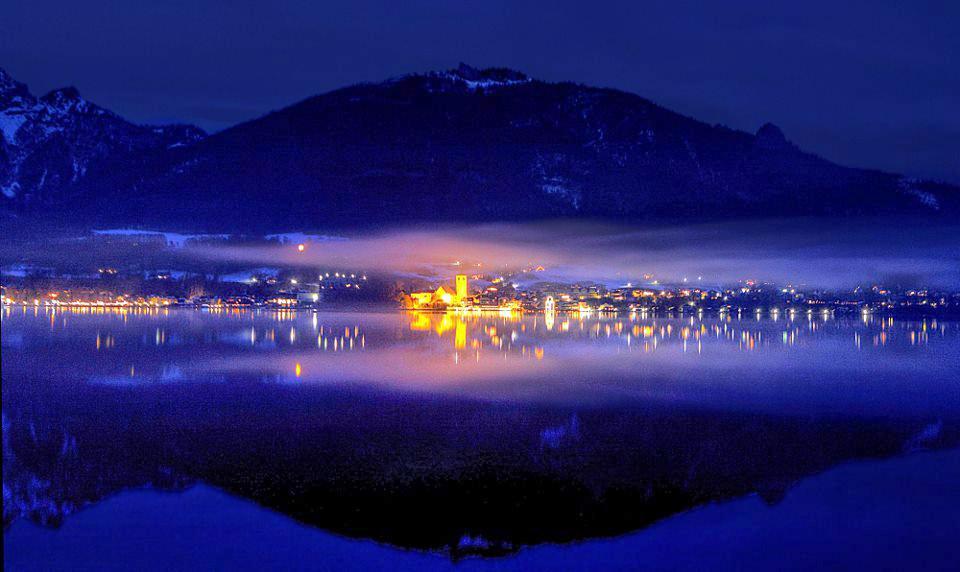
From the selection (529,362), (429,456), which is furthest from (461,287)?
(429,456)

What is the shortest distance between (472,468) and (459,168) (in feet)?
404

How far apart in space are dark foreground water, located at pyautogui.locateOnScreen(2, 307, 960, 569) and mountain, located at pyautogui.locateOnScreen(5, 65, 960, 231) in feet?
341

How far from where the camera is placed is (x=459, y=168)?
5261 inches

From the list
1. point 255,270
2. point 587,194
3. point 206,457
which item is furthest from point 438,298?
point 206,457

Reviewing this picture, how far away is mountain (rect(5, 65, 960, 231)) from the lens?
126 meters

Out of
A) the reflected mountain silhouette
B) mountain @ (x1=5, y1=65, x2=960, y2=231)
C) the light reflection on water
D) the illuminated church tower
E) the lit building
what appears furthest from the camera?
mountain @ (x1=5, y1=65, x2=960, y2=231)

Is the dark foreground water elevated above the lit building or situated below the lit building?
below

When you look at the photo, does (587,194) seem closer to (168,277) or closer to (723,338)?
(168,277)

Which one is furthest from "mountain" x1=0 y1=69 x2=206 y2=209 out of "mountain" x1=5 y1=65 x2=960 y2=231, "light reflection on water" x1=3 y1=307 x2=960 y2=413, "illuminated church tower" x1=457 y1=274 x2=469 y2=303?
"light reflection on water" x1=3 y1=307 x2=960 y2=413

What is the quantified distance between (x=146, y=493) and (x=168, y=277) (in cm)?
9998

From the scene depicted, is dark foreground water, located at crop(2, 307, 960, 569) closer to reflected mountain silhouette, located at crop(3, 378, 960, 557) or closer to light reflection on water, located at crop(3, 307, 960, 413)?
reflected mountain silhouette, located at crop(3, 378, 960, 557)

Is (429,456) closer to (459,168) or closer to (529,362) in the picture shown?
(529,362)

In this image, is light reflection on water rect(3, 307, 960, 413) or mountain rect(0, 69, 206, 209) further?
mountain rect(0, 69, 206, 209)

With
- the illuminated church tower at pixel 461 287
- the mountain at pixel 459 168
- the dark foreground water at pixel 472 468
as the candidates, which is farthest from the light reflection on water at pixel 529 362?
the mountain at pixel 459 168
